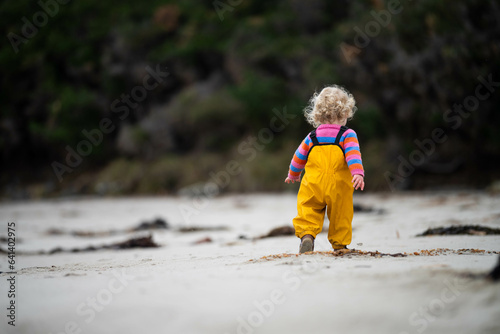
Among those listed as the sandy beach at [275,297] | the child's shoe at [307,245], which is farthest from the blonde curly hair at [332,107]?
the sandy beach at [275,297]

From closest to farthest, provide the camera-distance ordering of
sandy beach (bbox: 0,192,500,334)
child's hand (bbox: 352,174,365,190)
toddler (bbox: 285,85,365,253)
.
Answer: sandy beach (bbox: 0,192,500,334), child's hand (bbox: 352,174,365,190), toddler (bbox: 285,85,365,253)

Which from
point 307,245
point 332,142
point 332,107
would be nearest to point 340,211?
point 307,245

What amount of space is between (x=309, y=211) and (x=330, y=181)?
23cm

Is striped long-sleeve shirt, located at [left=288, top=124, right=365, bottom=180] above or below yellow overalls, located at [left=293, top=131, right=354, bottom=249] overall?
above

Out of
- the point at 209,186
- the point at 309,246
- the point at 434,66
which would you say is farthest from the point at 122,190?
the point at 309,246

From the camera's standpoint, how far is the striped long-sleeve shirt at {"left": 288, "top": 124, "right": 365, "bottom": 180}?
283 cm

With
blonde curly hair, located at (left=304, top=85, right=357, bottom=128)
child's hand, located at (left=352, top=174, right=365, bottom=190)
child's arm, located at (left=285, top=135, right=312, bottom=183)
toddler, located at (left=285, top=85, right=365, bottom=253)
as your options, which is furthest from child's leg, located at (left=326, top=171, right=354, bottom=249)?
blonde curly hair, located at (left=304, top=85, right=357, bottom=128)

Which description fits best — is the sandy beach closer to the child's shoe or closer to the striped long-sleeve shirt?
the child's shoe

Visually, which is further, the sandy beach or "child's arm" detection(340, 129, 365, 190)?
"child's arm" detection(340, 129, 365, 190)

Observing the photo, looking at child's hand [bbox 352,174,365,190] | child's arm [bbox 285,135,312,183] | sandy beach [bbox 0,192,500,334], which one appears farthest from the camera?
child's arm [bbox 285,135,312,183]

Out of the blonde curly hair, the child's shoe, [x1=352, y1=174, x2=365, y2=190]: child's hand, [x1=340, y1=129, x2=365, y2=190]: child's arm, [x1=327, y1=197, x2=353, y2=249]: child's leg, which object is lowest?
the child's shoe

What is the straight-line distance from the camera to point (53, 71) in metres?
21.7

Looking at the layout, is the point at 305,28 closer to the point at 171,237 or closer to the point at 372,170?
the point at 372,170

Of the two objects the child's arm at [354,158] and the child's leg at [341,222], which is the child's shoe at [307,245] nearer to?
the child's leg at [341,222]
